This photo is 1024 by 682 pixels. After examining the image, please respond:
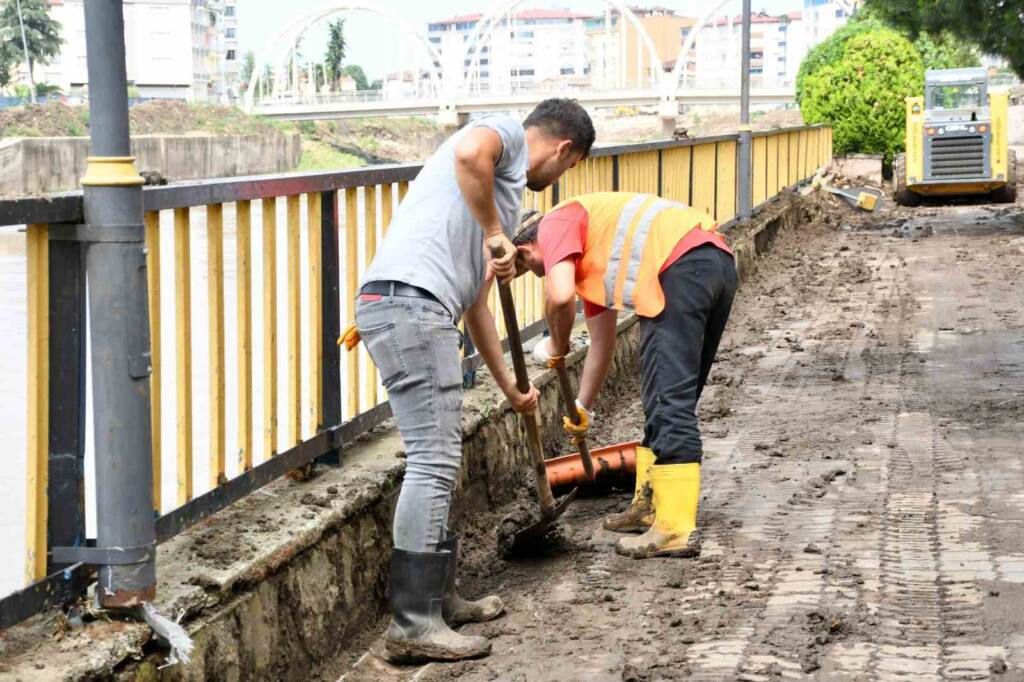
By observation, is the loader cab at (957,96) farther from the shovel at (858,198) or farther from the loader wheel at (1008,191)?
the shovel at (858,198)

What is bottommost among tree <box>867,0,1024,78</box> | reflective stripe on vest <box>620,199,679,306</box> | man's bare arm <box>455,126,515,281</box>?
reflective stripe on vest <box>620,199,679,306</box>

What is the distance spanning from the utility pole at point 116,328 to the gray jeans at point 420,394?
0.82m

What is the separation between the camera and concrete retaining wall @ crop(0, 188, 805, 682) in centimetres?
330

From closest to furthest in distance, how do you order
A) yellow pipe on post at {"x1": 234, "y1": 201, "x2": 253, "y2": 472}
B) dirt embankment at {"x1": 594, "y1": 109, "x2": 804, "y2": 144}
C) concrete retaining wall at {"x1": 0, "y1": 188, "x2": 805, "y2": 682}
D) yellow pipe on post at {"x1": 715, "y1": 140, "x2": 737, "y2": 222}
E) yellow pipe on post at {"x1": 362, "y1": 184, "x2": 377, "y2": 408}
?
concrete retaining wall at {"x1": 0, "y1": 188, "x2": 805, "y2": 682} < yellow pipe on post at {"x1": 234, "y1": 201, "x2": 253, "y2": 472} < yellow pipe on post at {"x1": 362, "y1": 184, "x2": 377, "y2": 408} < yellow pipe on post at {"x1": 715, "y1": 140, "x2": 737, "y2": 222} < dirt embankment at {"x1": 594, "y1": 109, "x2": 804, "y2": 144}

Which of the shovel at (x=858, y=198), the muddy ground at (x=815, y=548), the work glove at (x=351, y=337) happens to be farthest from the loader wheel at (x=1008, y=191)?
the work glove at (x=351, y=337)

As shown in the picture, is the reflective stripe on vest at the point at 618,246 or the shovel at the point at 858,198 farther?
the shovel at the point at 858,198

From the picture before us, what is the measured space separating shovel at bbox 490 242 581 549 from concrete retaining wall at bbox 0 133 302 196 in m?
40.2

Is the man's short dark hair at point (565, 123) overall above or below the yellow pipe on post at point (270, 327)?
above

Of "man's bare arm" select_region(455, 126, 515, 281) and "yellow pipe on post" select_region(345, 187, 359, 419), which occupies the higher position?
"man's bare arm" select_region(455, 126, 515, 281)

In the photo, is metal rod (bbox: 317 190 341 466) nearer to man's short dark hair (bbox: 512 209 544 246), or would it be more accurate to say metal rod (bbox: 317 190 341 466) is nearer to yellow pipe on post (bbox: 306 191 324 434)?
yellow pipe on post (bbox: 306 191 324 434)

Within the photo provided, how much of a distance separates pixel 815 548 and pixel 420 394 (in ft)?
5.96

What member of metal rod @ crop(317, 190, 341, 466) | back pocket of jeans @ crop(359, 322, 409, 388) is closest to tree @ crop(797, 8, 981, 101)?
metal rod @ crop(317, 190, 341, 466)

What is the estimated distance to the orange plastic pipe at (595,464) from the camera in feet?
19.7

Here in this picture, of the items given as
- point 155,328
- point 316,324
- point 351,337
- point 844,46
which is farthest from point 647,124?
point 155,328
